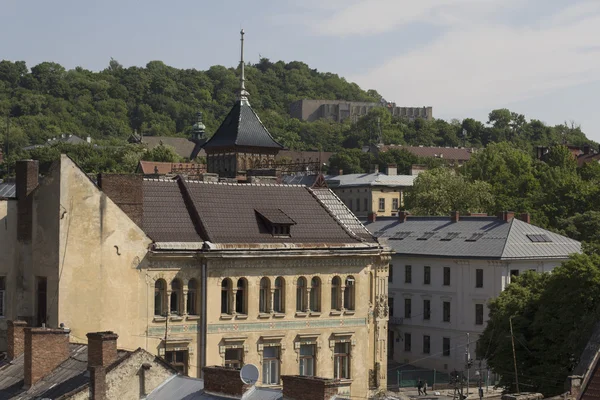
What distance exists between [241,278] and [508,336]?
1519cm

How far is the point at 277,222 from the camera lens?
51.4 metres

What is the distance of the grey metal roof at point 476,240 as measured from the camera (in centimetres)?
8081

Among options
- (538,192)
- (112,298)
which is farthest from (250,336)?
(538,192)

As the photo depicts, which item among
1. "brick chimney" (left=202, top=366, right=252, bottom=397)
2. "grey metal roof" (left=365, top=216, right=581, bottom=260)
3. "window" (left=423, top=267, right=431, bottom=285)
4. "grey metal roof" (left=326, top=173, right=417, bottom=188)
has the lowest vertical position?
"window" (left=423, top=267, right=431, bottom=285)

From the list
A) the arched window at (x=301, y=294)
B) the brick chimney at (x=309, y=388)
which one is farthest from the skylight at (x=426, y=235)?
the brick chimney at (x=309, y=388)

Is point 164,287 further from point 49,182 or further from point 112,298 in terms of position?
point 49,182

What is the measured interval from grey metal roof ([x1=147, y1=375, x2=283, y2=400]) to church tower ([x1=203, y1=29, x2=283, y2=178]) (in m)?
39.1

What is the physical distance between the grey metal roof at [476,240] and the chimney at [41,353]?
47.2m

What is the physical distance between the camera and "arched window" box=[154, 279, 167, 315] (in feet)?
156

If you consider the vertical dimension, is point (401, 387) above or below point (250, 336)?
below

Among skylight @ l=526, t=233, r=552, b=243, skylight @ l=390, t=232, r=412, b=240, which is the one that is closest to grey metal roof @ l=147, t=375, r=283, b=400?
skylight @ l=526, t=233, r=552, b=243

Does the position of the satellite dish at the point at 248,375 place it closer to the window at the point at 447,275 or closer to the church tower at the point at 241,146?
the church tower at the point at 241,146

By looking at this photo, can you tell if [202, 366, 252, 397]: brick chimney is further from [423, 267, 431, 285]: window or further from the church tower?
[423, 267, 431, 285]: window

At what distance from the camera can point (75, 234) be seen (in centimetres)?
4594
